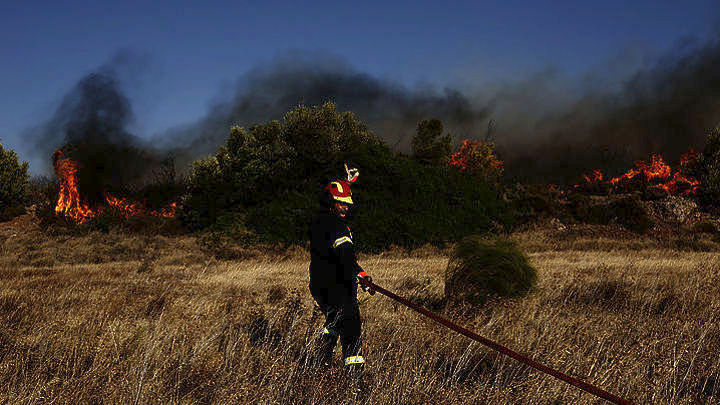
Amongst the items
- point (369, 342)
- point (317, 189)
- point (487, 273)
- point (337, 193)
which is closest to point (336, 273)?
point (337, 193)

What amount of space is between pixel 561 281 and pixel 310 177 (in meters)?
17.2

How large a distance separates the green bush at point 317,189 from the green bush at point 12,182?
53.9 ft

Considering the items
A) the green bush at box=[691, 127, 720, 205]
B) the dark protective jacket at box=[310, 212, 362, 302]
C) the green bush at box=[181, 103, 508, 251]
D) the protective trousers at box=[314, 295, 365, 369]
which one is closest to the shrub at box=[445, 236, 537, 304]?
the protective trousers at box=[314, 295, 365, 369]

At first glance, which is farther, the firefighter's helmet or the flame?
the flame

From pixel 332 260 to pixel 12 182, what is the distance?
38.7 meters

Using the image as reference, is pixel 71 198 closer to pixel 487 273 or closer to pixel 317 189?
pixel 317 189

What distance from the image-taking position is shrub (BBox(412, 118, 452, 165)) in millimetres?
35406

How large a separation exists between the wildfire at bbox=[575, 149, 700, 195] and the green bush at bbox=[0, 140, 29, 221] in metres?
42.8

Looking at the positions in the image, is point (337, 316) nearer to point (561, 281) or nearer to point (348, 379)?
point (348, 379)

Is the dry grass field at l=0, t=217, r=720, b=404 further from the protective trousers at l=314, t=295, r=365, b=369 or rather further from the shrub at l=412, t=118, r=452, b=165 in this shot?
the shrub at l=412, t=118, r=452, b=165

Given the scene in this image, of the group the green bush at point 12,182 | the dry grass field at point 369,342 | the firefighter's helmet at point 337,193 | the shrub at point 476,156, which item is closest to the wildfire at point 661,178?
the shrub at point 476,156

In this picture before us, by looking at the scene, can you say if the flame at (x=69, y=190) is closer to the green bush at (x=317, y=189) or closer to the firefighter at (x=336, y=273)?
the green bush at (x=317, y=189)

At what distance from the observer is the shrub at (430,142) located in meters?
35.4

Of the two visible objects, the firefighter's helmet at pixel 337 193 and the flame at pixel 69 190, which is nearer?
the firefighter's helmet at pixel 337 193
